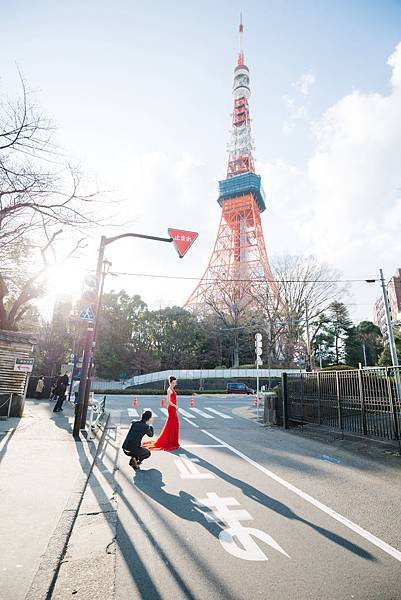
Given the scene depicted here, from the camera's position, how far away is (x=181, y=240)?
25.3 feet

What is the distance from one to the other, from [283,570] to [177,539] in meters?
1.01

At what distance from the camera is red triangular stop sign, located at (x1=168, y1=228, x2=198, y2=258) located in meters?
7.68

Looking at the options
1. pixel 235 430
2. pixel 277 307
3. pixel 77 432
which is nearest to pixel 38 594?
pixel 77 432

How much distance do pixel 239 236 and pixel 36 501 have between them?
44.1 metres

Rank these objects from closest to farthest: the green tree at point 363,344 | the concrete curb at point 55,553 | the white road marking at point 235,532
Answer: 1. the concrete curb at point 55,553
2. the white road marking at point 235,532
3. the green tree at point 363,344

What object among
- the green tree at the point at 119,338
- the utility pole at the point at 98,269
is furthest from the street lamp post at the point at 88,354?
the green tree at the point at 119,338

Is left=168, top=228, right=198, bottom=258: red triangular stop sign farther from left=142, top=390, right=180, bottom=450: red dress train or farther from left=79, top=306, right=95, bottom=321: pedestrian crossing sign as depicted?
left=142, top=390, right=180, bottom=450: red dress train

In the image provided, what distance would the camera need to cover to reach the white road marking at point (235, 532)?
2789 millimetres

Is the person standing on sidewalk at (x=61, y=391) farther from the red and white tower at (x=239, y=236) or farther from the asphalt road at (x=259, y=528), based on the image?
the red and white tower at (x=239, y=236)

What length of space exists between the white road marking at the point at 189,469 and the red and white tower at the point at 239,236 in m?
23.0

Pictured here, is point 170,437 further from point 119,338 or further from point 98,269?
point 119,338

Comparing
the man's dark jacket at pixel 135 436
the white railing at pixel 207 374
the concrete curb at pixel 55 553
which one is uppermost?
the white railing at pixel 207 374

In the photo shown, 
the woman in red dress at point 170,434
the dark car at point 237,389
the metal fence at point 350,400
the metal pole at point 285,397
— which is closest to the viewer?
the metal fence at point 350,400

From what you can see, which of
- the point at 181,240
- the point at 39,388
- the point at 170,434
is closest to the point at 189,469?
the point at 170,434
